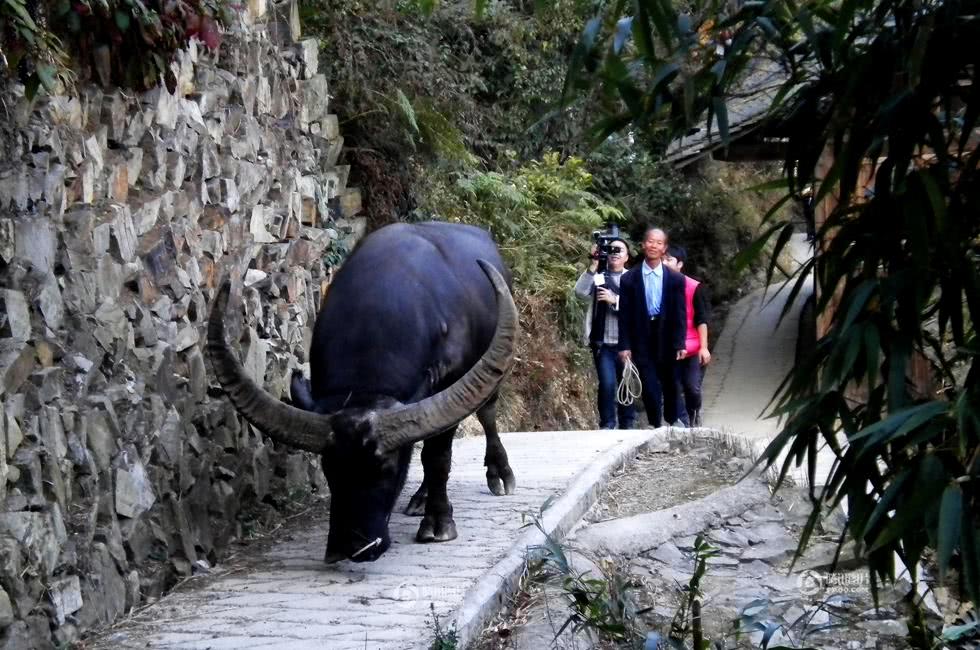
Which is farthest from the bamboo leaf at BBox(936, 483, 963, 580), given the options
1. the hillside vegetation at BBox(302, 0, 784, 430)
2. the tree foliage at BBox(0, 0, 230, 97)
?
the hillside vegetation at BBox(302, 0, 784, 430)

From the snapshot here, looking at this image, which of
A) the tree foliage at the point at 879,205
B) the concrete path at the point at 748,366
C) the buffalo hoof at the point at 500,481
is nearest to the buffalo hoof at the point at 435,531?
the buffalo hoof at the point at 500,481

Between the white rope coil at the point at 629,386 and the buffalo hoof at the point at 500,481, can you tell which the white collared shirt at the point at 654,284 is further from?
the buffalo hoof at the point at 500,481

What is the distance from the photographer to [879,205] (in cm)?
380

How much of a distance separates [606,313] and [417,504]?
4115 millimetres

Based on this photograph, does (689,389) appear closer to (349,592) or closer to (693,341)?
(693,341)

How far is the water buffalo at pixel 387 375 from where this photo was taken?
20.8ft

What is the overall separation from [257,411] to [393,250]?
4.55 ft

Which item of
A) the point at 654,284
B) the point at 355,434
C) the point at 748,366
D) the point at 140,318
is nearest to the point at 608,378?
the point at 654,284

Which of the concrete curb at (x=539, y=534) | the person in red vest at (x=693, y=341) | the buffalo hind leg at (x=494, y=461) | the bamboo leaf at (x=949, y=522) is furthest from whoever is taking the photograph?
the person in red vest at (x=693, y=341)

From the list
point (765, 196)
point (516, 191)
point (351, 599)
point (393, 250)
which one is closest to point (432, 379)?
point (393, 250)

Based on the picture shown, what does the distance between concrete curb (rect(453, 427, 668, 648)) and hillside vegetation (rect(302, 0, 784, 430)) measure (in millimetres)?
2807

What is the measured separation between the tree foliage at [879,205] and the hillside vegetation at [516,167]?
6.31m

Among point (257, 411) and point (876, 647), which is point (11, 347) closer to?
point (257, 411)

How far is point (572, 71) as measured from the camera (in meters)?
3.62
